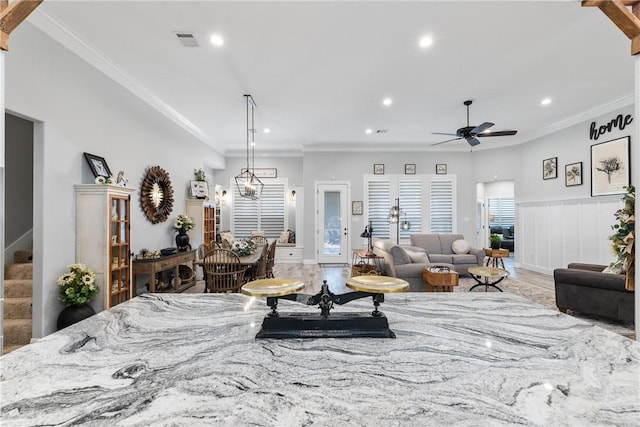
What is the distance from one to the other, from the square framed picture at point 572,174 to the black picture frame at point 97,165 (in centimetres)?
786

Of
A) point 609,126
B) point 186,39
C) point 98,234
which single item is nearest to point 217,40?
point 186,39

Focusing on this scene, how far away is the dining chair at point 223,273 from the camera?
3.80 meters

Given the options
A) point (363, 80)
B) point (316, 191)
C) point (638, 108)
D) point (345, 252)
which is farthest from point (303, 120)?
point (638, 108)

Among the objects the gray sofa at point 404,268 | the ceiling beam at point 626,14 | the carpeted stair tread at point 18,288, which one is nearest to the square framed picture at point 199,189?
the carpeted stair tread at point 18,288

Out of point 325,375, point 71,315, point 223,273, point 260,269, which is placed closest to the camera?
point 325,375

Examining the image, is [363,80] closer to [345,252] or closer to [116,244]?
[116,244]

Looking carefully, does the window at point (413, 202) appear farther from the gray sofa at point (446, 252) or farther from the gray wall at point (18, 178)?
the gray wall at point (18, 178)

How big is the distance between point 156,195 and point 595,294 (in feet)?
20.3

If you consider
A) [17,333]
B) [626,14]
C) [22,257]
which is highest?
[626,14]

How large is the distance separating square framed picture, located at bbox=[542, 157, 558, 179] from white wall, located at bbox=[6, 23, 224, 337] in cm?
792

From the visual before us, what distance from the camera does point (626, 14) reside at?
1128 mm

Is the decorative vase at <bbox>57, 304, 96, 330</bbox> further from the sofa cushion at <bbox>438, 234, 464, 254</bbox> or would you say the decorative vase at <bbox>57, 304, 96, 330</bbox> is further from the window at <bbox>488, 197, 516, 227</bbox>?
the window at <bbox>488, 197, 516, 227</bbox>

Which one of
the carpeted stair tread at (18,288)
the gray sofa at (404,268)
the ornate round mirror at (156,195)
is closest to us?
the carpeted stair tread at (18,288)

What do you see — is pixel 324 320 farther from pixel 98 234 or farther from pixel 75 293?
pixel 98 234
